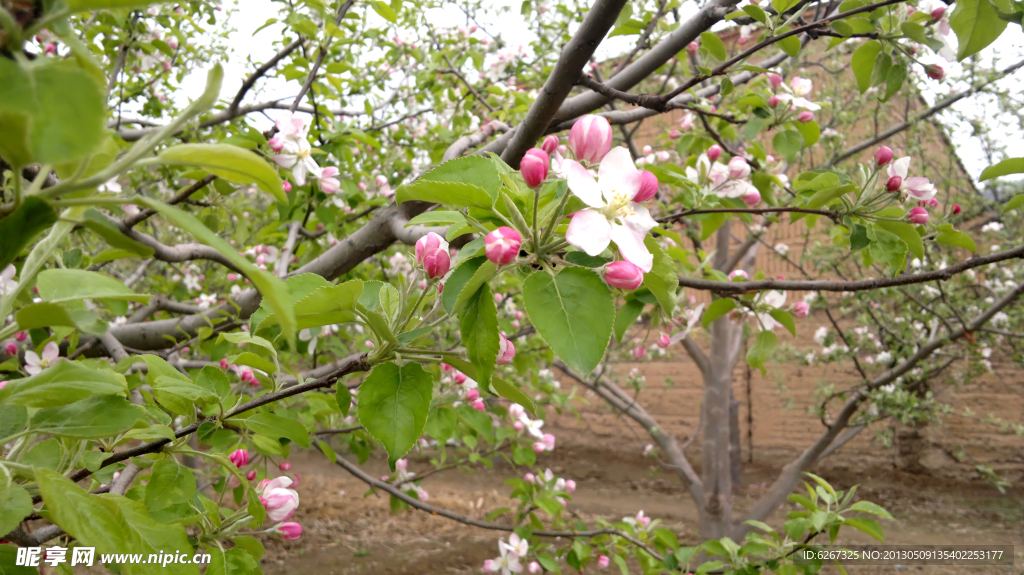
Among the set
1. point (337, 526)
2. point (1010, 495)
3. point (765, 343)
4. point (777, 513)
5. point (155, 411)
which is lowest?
point (337, 526)

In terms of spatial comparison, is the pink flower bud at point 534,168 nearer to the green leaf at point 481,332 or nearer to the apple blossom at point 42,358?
the green leaf at point 481,332

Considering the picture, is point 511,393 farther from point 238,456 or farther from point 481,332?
point 238,456

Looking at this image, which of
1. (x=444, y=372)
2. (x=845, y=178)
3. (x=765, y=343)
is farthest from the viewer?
(x=444, y=372)

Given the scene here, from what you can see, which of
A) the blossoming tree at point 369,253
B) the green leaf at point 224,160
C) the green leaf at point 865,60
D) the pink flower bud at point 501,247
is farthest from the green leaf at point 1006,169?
the green leaf at point 224,160

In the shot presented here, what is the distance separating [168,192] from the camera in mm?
2906

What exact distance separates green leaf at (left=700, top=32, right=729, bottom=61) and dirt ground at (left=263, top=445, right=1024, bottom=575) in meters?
3.09

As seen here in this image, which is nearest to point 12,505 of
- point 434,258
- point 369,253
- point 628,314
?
point 434,258

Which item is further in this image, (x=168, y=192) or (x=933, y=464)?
(x=933, y=464)

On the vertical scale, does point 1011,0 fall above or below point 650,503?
above

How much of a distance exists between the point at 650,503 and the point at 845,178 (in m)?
4.43

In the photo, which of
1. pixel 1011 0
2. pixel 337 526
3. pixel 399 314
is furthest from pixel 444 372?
pixel 337 526

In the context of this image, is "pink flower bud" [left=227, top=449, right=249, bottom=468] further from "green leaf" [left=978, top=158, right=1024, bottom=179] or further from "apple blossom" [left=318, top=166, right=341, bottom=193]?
"green leaf" [left=978, top=158, right=1024, bottom=179]

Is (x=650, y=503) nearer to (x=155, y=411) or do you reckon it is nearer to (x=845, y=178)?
(x=845, y=178)

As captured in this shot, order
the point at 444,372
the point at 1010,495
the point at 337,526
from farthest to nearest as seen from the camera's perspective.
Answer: the point at 1010,495
the point at 337,526
the point at 444,372
